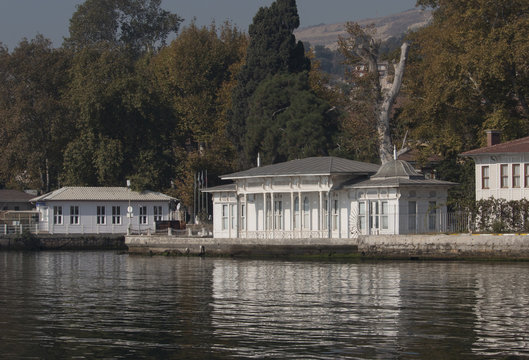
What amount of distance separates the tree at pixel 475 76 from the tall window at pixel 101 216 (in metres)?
24.4

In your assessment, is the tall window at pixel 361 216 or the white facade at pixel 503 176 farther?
the tall window at pixel 361 216

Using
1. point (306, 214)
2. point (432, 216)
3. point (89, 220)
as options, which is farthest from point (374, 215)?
point (89, 220)

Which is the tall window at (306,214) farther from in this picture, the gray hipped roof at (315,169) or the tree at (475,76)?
the tree at (475,76)

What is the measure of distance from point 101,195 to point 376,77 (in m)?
22.6

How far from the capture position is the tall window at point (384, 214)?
55.3 metres

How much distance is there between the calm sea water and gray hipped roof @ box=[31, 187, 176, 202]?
31109 mm

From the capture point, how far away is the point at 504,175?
56.6 m

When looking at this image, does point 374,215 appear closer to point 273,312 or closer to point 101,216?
point 273,312

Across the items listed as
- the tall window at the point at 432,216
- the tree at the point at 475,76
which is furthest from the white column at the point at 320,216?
the tree at the point at 475,76

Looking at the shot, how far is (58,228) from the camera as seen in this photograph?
79.1 metres

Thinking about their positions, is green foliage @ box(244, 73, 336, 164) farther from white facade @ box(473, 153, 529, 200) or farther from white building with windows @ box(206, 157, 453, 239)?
white facade @ box(473, 153, 529, 200)

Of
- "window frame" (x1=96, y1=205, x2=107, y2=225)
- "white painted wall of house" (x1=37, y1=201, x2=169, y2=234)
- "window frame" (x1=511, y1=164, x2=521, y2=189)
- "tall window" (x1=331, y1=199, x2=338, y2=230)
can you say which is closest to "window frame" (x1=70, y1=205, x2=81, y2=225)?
"white painted wall of house" (x1=37, y1=201, x2=169, y2=234)

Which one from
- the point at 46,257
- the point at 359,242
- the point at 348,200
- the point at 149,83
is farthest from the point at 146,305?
the point at 149,83

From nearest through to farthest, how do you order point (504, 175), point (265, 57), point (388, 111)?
point (504, 175)
point (388, 111)
point (265, 57)
